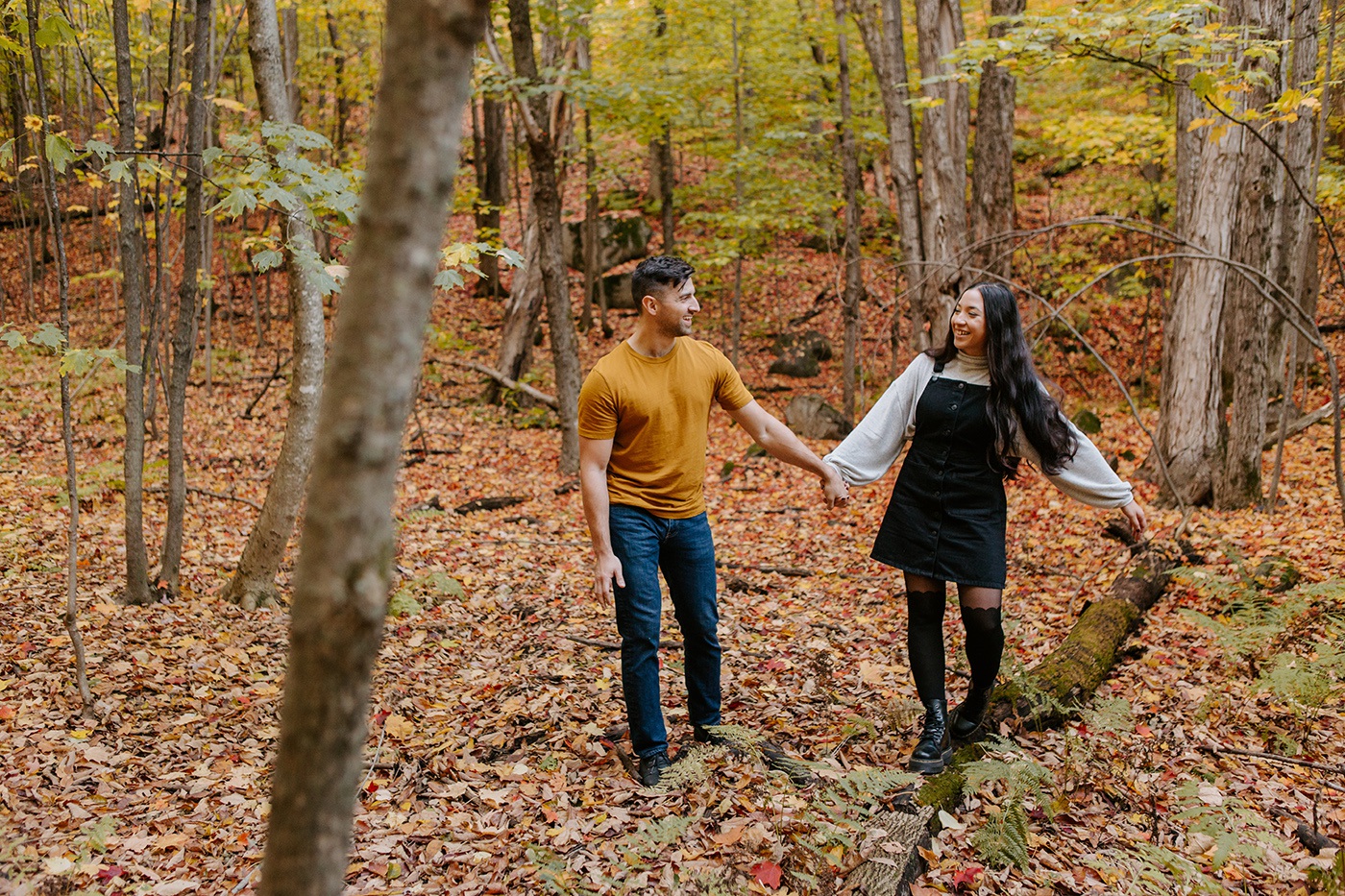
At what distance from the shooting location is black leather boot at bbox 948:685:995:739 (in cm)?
373

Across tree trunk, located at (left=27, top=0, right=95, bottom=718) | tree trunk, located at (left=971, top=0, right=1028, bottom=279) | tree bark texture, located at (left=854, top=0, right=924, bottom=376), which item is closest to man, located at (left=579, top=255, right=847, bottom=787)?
tree trunk, located at (left=27, top=0, right=95, bottom=718)

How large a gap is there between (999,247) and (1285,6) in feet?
14.1

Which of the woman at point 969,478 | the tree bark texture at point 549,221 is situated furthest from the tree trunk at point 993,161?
the woman at point 969,478

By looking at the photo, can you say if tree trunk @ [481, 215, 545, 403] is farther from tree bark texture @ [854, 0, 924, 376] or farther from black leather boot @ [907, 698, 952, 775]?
black leather boot @ [907, 698, 952, 775]

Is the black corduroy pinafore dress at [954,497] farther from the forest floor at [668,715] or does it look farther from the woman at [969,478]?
the forest floor at [668,715]

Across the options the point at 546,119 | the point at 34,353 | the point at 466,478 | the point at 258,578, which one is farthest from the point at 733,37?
the point at 34,353

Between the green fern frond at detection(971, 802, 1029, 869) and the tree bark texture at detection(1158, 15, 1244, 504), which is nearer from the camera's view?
the green fern frond at detection(971, 802, 1029, 869)

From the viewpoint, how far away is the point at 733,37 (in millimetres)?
13469

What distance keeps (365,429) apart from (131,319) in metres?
5.06

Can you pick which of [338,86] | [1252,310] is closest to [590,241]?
[338,86]

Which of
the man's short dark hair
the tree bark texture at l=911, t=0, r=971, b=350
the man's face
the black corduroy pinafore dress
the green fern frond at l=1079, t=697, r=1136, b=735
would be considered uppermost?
the tree bark texture at l=911, t=0, r=971, b=350

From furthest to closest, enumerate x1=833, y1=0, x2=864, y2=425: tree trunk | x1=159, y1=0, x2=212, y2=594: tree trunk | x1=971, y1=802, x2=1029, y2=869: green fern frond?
1. x1=833, y1=0, x2=864, y2=425: tree trunk
2. x1=159, y1=0, x2=212, y2=594: tree trunk
3. x1=971, y1=802, x2=1029, y2=869: green fern frond

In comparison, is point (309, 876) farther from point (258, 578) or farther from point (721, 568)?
point (721, 568)

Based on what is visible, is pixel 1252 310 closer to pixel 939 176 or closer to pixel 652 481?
pixel 939 176
